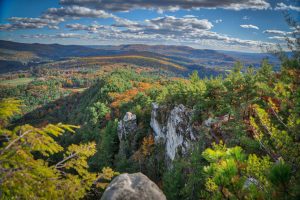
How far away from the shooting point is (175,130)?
35.0m

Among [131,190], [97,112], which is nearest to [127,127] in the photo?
[97,112]

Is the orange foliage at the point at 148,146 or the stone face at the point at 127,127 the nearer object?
the orange foliage at the point at 148,146

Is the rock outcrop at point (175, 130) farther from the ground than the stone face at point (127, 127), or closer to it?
farther from the ground

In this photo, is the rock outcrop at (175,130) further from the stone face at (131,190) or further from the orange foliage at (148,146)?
the stone face at (131,190)

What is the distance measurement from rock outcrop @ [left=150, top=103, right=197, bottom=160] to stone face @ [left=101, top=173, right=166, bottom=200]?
19.6 m

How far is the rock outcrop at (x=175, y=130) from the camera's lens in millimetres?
30484

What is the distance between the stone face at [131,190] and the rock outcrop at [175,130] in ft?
64.3

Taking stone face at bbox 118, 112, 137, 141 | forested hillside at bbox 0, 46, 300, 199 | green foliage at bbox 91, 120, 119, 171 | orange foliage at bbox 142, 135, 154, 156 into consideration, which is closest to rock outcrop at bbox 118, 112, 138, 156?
stone face at bbox 118, 112, 137, 141

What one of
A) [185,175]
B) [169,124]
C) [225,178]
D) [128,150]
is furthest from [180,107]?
[225,178]

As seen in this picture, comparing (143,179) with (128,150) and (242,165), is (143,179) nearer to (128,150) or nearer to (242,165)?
(242,165)

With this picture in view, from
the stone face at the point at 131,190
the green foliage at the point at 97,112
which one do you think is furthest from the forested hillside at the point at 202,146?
the green foliage at the point at 97,112

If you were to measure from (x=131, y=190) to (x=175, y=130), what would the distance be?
26.6 metres

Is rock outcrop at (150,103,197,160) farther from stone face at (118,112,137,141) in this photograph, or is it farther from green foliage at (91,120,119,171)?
green foliage at (91,120,119,171)

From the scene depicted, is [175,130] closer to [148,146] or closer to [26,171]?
[148,146]
